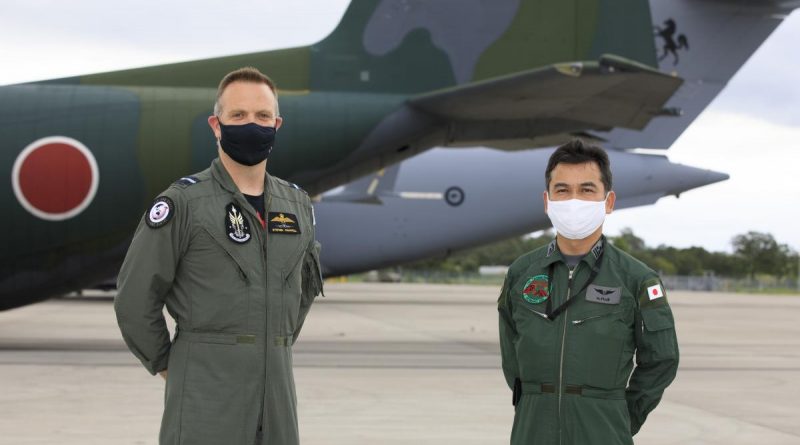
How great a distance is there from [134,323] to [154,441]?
3328mm

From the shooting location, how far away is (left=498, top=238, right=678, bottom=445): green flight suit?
3455mm

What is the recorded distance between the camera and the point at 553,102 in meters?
12.4

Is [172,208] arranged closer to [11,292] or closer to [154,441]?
[154,441]

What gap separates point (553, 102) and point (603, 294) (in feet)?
30.1

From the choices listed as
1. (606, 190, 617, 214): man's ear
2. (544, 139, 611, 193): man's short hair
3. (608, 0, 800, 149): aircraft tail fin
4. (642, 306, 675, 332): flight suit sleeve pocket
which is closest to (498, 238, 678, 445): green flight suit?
(642, 306, 675, 332): flight suit sleeve pocket

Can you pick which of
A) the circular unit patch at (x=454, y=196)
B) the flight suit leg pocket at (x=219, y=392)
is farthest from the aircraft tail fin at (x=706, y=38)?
the flight suit leg pocket at (x=219, y=392)

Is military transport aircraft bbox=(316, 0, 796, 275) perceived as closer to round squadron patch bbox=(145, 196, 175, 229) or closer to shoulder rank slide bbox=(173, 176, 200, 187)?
shoulder rank slide bbox=(173, 176, 200, 187)

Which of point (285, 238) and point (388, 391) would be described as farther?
point (388, 391)

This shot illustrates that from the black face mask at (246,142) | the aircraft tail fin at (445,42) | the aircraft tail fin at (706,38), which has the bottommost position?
the black face mask at (246,142)

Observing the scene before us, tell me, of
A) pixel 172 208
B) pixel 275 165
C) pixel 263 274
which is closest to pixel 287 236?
pixel 263 274

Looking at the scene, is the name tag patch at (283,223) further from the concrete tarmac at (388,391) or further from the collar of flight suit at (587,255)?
the concrete tarmac at (388,391)

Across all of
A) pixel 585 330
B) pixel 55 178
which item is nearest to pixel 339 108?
pixel 55 178

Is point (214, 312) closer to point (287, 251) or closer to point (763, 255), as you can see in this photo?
point (287, 251)

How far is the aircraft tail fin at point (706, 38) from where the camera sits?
18.0 metres
